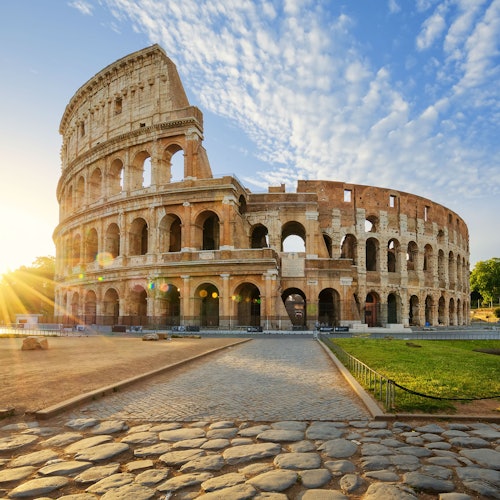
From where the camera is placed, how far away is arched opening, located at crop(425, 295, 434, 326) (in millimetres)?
39500

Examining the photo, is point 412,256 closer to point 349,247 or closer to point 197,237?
A: point 349,247

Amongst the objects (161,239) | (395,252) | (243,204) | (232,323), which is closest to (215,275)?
(232,323)

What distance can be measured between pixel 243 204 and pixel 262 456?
99.1 ft

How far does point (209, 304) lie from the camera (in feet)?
105

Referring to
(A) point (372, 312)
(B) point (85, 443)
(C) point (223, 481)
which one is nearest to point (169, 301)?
(A) point (372, 312)

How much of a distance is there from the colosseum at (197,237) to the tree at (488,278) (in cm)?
3510

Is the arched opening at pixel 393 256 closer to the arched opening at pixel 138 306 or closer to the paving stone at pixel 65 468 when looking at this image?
the arched opening at pixel 138 306

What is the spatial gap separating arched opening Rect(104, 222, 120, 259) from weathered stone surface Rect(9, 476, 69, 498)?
31744 mm

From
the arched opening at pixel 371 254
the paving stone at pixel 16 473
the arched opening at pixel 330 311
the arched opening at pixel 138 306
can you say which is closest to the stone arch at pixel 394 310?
the arched opening at pixel 371 254

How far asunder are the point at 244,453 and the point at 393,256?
3925 centimetres

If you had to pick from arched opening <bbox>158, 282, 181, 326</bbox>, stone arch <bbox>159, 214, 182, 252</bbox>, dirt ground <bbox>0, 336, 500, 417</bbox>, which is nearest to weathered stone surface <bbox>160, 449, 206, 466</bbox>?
dirt ground <bbox>0, 336, 500, 417</bbox>

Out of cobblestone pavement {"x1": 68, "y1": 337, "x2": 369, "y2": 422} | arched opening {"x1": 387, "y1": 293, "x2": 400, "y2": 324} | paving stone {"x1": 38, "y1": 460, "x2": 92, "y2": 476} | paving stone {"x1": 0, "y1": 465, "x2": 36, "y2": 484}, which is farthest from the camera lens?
arched opening {"x1": 387, "y1": 293, "x2": 400, "y2": 324}

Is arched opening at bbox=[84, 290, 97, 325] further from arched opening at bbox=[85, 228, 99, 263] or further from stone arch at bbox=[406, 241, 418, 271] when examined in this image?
stone arch at bbox=[406, 241, 418, 271]

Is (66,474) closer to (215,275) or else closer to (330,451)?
(330,451)
